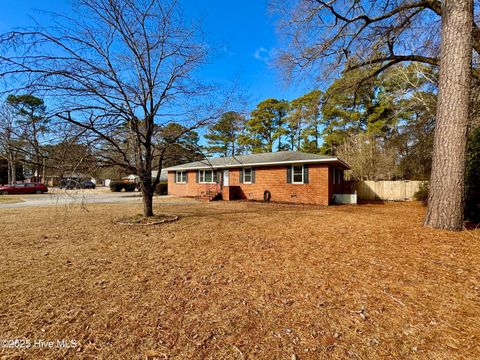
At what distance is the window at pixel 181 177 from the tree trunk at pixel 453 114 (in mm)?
17879

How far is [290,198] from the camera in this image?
14.2m

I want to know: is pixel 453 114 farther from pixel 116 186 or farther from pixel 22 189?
pixel 22 189

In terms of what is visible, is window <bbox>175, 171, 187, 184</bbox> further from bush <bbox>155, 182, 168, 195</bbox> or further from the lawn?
the lawn

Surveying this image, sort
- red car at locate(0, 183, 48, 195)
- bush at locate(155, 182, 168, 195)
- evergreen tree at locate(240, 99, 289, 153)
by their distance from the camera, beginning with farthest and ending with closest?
1. evergreen tree at locate(240, 99, 289, 153)
2. bush at locate(155, 182, 168, 195)
3. red car at locate(0, 183, 48, 195)

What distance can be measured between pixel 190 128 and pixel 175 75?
200 cm

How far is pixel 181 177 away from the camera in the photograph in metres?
20.6

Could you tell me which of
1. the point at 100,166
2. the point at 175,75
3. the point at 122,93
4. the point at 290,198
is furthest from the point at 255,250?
the point at 290,198

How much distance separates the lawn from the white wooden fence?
40.9 feet

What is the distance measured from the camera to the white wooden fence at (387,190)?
16.2 m

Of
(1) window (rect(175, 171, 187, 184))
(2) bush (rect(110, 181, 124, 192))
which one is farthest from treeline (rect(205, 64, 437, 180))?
(2) bush (rect(110, 181, 124, 192))

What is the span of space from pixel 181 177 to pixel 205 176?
10.9ft

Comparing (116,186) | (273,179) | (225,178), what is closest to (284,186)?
(273,179)

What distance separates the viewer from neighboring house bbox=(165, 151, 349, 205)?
13180mm

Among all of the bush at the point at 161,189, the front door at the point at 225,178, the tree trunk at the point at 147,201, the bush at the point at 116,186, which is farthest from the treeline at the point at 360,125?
the bush at the point at 116,186
